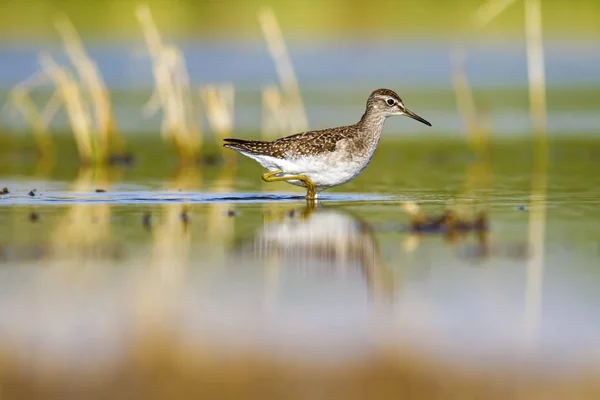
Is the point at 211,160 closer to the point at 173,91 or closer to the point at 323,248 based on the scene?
the point at 173,91

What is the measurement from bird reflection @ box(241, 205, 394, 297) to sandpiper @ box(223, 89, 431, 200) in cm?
110

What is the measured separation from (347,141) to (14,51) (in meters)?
32.0

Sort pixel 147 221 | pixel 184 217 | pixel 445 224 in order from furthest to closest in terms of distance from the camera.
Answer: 1. pixel 184 217
2. pixel 147 221
3. pixel 445 224

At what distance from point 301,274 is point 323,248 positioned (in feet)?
4.05

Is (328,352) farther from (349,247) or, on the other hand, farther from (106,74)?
(106,74)

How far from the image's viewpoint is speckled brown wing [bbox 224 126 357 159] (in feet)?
48.2

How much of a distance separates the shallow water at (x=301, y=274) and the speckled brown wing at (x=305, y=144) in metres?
0.60

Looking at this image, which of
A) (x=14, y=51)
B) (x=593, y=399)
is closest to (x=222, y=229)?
(x=593, y=399)

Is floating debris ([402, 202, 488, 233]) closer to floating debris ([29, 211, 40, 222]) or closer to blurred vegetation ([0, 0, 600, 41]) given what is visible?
floating debris ([29, 211, 40, 222])

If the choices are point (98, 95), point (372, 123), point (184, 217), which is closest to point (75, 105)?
point (98, 95)

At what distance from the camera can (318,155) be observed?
14.6 m

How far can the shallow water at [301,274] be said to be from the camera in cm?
784

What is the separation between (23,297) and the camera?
923 centimetres

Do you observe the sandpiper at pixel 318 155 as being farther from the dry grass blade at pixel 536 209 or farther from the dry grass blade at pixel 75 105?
the dry grass blade at pixel 75 105
